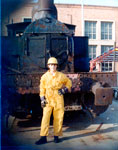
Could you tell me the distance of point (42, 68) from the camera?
501 centimetres

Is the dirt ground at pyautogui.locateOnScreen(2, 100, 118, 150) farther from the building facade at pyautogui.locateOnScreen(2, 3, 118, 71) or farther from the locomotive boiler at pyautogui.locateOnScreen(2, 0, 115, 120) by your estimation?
the building facade at pyautogui.locateOnScreen(2, 3, 118, 71)

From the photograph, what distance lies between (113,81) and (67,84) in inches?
46.9

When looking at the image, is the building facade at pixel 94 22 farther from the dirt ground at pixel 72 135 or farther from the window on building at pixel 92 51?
the dirt ground at pixel 72 135

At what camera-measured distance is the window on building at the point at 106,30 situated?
56.4 feet

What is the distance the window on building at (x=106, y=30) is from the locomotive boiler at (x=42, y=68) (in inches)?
482

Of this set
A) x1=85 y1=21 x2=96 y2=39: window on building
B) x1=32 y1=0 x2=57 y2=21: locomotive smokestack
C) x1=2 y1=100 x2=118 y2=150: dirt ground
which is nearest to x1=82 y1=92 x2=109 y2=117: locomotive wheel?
x1=2 y1=100 x2=118 y2=150: dirt ground

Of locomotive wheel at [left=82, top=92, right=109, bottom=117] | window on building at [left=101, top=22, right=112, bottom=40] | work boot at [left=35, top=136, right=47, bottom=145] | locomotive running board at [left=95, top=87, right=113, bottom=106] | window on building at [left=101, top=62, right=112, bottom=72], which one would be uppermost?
window on building at [left=101, top=22, right=112, bottom=40]

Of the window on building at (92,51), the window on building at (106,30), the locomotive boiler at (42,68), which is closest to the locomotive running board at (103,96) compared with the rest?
the locomotive boiler at (42,68)

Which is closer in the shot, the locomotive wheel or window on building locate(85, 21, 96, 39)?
the locomotive wheel

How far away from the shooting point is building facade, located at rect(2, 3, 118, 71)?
16562mm

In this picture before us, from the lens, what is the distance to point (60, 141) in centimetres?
416

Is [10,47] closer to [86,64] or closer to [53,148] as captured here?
[86,64]

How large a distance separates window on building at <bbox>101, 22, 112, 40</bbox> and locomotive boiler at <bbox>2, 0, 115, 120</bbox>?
12.2m

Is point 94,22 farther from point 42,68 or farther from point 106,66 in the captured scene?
point 42,68
